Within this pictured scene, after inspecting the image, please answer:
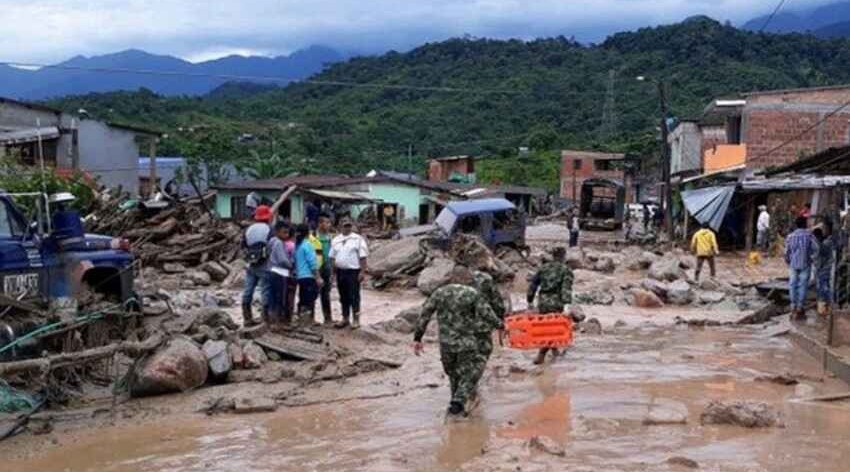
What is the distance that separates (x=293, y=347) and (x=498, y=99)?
77317mm

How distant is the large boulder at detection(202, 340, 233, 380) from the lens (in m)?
11.4

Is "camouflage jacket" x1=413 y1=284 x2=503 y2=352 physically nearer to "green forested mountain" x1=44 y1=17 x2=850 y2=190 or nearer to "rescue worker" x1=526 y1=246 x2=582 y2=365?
"rescue worker" x1=526 y1=246 x2=582 y2=365

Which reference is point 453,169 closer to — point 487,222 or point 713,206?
point 713,206

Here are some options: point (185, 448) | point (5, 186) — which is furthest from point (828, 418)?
point (5, 186)

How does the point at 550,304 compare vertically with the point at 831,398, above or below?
above

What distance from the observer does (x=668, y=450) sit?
8633mm

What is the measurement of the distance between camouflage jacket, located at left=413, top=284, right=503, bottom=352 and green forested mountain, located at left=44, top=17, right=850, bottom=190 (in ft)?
161

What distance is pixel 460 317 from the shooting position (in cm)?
968

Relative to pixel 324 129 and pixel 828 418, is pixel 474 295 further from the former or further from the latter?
pixel 324 129

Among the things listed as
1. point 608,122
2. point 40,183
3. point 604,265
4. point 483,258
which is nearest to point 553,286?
point 483,258

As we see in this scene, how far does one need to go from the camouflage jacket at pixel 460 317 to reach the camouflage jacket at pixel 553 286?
9.84 feet

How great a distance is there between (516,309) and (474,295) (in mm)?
10382

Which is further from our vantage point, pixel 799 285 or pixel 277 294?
pixel 799 285

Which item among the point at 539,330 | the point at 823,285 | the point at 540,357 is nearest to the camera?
the point at 539,330
